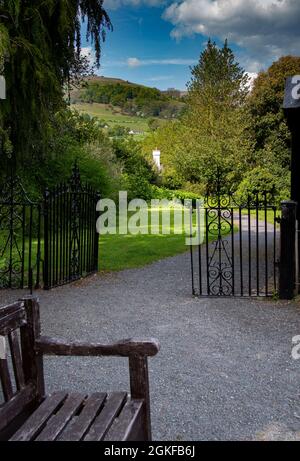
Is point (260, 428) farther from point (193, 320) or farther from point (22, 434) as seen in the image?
point (193, 320)

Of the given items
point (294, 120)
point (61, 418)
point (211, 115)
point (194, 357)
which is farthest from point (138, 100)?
point (61, 418)

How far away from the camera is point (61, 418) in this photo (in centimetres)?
255

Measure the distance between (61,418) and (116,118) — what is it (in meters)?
68.1

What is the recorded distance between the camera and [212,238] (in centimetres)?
1611

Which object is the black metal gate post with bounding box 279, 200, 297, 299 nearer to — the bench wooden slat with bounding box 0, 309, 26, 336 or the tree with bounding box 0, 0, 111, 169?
the tree with bounding box 0, 0, 111, 169

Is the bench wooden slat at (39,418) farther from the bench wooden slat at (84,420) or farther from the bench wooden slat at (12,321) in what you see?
the bench wooden slat at (12,321)

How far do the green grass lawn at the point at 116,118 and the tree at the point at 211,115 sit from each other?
25.8 metres

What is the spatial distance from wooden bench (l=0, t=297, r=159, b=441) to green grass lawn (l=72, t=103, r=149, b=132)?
195 feet

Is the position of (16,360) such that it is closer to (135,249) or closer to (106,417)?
(106,417)

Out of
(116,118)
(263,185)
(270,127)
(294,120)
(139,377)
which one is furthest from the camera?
(116,118)

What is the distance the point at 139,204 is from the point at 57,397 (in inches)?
950

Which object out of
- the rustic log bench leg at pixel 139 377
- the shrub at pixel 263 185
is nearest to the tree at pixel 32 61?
the rustic log bench leg at pixel 139 377

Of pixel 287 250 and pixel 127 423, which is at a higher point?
pixel 287 250
